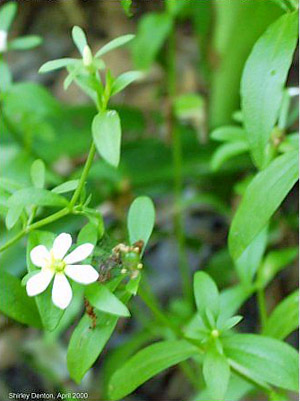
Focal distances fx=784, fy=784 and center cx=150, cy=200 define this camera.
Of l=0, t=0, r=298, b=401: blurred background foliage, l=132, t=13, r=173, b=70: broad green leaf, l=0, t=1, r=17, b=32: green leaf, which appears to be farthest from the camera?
l=132, t=13, r=173, b=70: broad green leaf

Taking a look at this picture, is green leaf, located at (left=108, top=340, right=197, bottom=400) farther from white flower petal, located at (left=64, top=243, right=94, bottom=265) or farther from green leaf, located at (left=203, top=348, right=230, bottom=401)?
white flower petal, located at (left=64, top=243, right=94, bottom=265)

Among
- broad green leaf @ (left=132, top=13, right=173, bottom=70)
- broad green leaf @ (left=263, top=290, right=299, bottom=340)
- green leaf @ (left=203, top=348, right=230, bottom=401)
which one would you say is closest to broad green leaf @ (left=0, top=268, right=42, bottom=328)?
green leaf @ (left=203, top=348, right=230, bottom=401)

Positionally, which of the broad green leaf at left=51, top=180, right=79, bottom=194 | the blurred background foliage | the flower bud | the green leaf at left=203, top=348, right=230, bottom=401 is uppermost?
the flower bud

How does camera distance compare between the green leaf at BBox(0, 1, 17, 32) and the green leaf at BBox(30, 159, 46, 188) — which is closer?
the green leaf at BBox(30, 159, 46, 188)

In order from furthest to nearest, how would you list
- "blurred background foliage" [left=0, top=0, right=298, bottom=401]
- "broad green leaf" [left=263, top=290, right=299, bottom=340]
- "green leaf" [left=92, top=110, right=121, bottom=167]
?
"blurred background foliage" [left=0, top=0, right=298, bottom=401] → "broad green leaf" [left=263, top=290, right=299, bottom=340] → "green leaf" [left=92, top=110, right=121, bottom=167]

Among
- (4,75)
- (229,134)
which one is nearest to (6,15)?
(4,75)

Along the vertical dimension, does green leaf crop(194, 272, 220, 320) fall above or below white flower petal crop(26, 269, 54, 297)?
below

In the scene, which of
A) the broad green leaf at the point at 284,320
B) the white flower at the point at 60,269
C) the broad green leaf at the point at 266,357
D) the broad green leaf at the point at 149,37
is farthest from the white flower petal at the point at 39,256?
the broad green leaf at the point at 149,37
